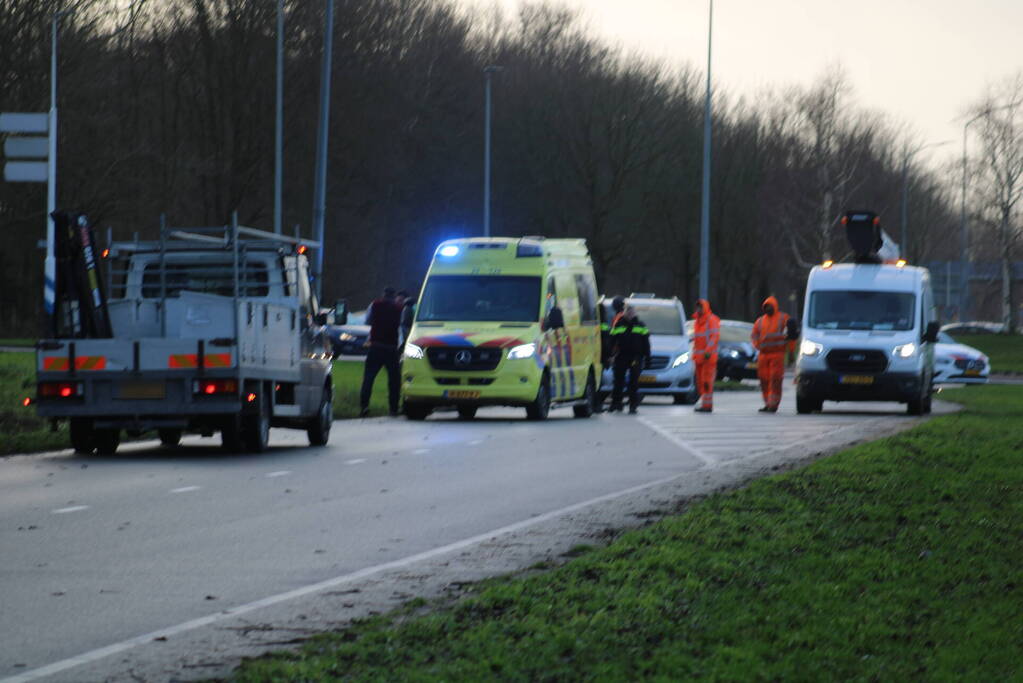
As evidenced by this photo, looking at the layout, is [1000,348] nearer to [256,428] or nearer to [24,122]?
[24,122]

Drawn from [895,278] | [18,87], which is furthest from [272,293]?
[18,87]

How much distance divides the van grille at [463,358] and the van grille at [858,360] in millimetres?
6328

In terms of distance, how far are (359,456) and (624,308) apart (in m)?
11.5

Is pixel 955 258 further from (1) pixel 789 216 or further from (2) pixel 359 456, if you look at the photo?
(2) pixel 359 456

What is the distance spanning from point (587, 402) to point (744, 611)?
20.8 metres

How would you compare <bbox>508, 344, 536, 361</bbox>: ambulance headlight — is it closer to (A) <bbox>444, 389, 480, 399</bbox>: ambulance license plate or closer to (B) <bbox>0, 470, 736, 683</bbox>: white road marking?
(A) <bbox>444, 389, 480, 399</bbox>: ambulance license plate

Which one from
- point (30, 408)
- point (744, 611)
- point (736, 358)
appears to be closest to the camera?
point (744, 611)

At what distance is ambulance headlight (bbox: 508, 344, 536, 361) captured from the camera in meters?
26.2

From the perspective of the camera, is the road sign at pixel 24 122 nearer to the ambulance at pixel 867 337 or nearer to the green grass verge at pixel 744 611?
the ambulance at pixel 867 337

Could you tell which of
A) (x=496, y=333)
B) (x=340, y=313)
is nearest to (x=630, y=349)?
(x=496, y=333)

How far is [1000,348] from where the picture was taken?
68500mm

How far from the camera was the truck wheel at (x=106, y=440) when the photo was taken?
19.8m

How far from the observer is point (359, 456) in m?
19.5

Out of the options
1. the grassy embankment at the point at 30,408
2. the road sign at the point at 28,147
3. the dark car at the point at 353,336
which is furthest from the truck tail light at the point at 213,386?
the dark car at the point at 353,336
